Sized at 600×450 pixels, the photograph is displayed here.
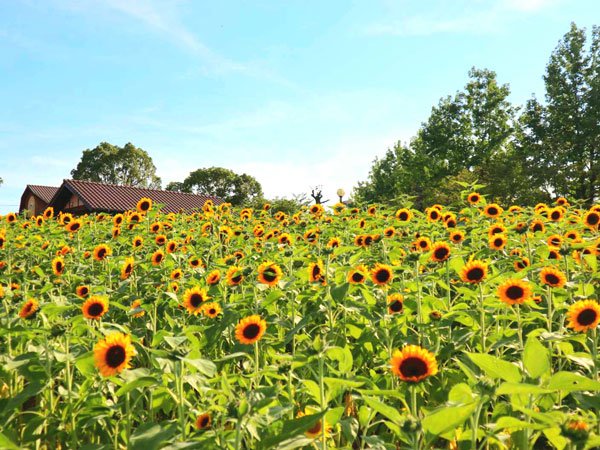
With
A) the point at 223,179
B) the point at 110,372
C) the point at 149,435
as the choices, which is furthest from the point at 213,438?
the point at 223,179

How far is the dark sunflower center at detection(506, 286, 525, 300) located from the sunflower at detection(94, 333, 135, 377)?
199 centimetres

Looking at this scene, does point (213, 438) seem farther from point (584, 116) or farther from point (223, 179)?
point (223, 179)

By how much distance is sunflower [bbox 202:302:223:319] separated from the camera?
2.95m

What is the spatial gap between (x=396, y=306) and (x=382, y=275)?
0.92 feet

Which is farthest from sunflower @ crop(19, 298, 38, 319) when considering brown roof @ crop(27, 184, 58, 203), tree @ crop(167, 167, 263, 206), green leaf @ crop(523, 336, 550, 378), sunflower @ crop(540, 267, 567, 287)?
tree @ crop(167, 167, 263, 206)

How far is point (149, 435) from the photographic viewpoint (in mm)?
1406

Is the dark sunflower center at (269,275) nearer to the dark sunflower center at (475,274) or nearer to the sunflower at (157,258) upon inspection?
the dark sunflower center at (475,274)

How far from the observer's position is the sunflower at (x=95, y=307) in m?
2.32

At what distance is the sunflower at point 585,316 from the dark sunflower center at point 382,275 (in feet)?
3.87

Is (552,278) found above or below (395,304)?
above

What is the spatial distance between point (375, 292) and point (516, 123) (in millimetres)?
41355

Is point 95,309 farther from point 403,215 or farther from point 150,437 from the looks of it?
point 403,215

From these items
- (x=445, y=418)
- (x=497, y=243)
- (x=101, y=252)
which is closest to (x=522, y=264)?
(x=497, y=243)

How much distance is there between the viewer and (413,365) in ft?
4.89
